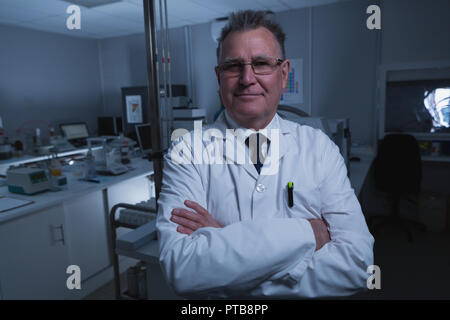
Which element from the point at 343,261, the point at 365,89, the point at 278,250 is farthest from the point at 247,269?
the point at 365,89

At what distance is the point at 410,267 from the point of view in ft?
8.93

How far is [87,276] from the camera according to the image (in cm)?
249

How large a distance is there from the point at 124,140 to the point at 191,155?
8.16ft

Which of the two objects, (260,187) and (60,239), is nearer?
(260,187)

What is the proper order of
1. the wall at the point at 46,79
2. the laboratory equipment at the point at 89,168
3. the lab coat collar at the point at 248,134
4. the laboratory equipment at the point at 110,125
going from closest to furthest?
the lab coat collar at the point at 248,134
the laboratory equipment at the point at 89,168
the wall at the point at 46,79
the laboratory equipment at the point at 110,125

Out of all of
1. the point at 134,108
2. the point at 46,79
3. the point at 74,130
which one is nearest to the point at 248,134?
the point at 134,108

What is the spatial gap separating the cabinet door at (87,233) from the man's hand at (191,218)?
1.71m

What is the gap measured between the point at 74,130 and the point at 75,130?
2 cm

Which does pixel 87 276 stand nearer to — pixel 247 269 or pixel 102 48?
pixel 247 269

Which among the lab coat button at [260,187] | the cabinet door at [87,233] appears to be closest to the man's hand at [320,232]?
the lab coat button at [260,187]

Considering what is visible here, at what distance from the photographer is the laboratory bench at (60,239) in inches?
78.8

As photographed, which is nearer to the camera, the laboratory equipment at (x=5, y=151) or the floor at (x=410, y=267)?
the floor at (x=410, y=267)

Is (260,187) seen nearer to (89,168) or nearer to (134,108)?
(89,168)

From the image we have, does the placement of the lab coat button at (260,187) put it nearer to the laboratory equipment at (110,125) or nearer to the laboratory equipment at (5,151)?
the laboratory equipment at (5,151)
